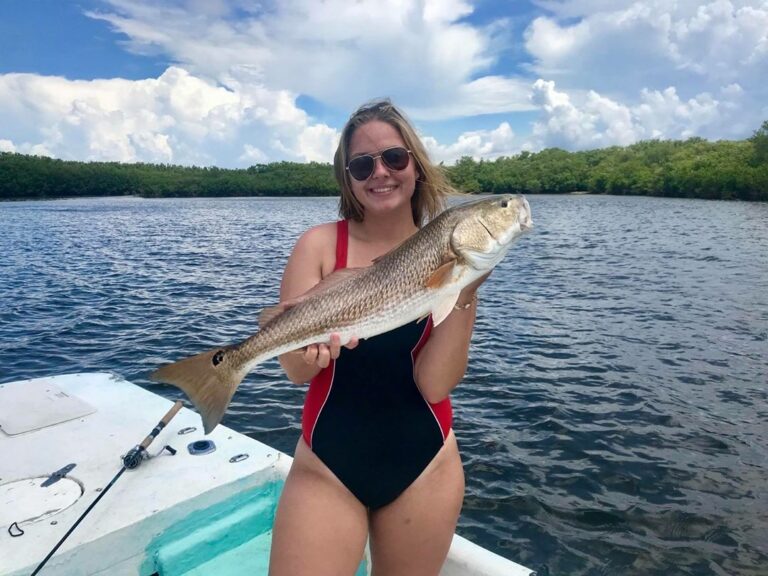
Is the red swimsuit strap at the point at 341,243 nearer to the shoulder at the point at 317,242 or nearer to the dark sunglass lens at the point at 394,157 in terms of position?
the shoulder at the point at 317,242

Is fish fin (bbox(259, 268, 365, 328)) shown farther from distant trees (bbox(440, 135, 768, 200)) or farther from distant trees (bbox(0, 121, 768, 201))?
distant trees (bbox(0, 121, 768, 201))

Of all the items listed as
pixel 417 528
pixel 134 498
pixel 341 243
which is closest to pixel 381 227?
pixel 341 243

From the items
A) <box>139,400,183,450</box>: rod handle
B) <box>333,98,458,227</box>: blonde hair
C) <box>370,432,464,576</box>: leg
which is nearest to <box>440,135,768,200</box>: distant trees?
<box>139,400,183,450</box>: rod handle

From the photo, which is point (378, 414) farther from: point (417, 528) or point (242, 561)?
point (242, 561)

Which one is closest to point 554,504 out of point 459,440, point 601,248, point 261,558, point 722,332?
point 459,440

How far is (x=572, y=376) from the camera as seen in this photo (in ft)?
40.5

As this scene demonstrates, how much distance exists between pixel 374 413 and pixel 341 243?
0.96 m

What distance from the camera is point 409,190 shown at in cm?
347

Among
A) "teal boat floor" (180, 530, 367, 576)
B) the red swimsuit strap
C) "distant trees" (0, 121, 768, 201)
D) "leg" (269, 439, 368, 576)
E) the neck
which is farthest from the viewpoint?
"distant trees" (0, 121, 768, 201)

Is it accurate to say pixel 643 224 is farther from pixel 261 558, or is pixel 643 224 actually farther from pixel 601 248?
pixel 261 558

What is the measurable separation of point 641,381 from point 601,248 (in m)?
21.5

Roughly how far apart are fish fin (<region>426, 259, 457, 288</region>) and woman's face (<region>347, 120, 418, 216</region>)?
1.77 feet

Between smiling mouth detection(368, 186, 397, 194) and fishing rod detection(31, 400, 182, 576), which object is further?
fishing rod detection(31, 400, 182, 576)

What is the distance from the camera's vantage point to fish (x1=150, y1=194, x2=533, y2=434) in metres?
3.14
